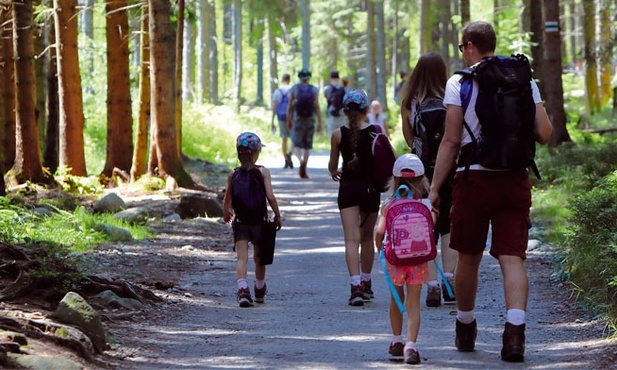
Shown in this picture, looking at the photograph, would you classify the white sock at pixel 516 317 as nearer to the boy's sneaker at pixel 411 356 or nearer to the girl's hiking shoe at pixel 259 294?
the boy's sneaker at pixel 411 356

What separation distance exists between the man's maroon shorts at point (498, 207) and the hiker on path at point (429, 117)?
2246 millimetres

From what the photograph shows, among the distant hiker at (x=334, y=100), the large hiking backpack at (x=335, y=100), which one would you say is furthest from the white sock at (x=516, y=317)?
the large hiking backpack at (x=335, y=100)

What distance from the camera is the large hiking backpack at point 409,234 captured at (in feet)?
23.7

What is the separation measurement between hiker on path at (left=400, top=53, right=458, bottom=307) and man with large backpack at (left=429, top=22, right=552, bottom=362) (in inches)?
83.5

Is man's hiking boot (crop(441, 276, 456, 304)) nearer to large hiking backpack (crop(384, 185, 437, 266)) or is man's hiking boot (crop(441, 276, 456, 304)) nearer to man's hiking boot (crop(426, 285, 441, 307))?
man's hiking boot (crop(426, 285, 441, 307))

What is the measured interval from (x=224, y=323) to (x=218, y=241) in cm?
565

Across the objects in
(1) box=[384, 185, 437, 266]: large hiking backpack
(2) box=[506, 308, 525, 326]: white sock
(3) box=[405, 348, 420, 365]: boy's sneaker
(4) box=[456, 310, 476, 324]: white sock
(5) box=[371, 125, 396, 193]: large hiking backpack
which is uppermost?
(5) box=[371, 125, 396, 193]: large hiking backpack

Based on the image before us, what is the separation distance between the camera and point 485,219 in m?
7.16

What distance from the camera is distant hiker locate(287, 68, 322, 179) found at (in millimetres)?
22703

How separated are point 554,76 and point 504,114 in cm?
1536

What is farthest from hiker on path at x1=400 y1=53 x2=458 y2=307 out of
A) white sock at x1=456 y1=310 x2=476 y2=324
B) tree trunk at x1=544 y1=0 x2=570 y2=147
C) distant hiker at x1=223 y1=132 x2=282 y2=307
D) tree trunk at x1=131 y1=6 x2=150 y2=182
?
tree trunk at x1=544 y1=0 x2=570 y2=147

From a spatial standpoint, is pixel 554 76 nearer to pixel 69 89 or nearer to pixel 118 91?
pixel 118 91

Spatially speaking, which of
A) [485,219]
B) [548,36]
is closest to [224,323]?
[485,219]

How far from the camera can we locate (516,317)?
273 inches
